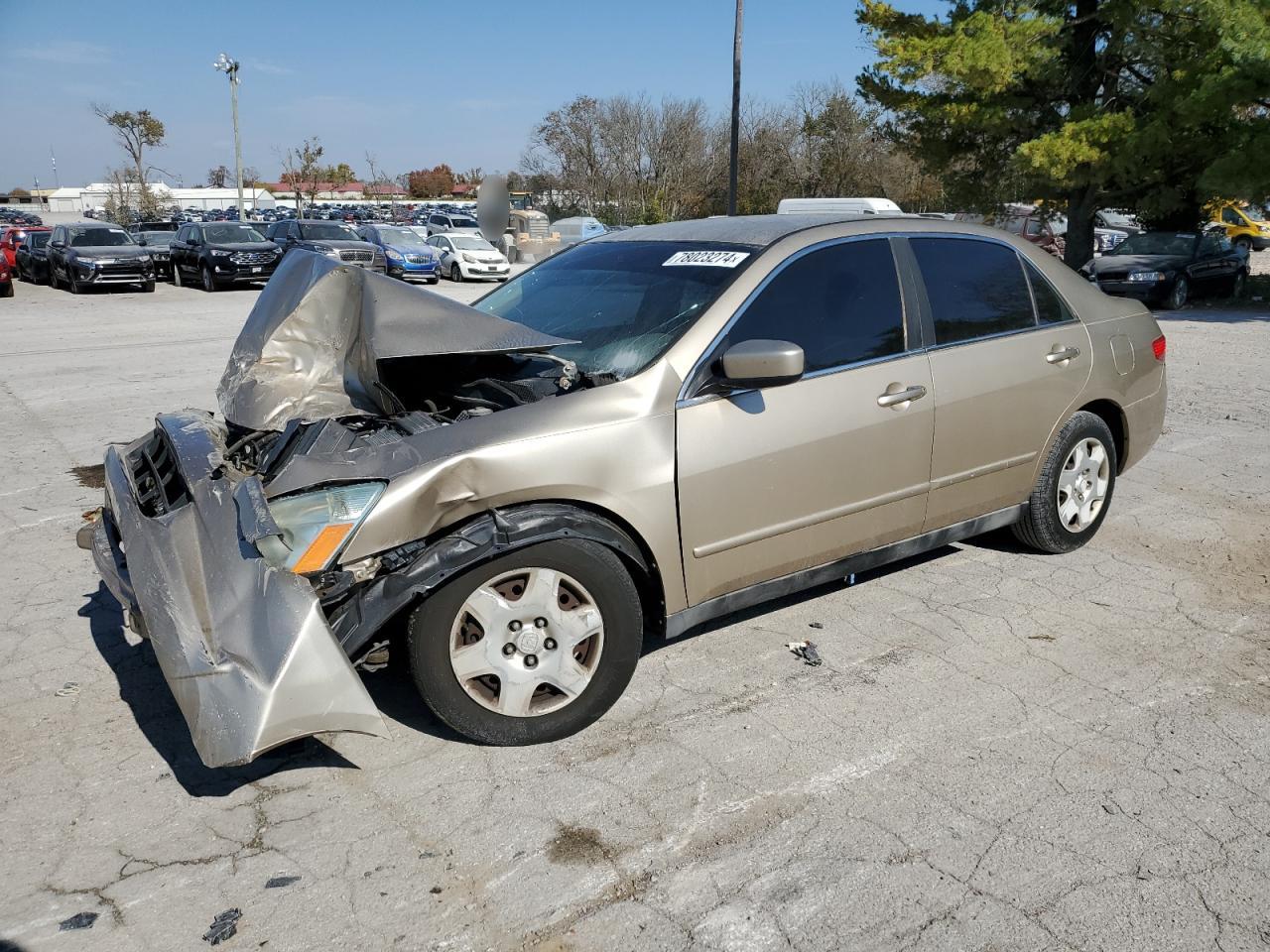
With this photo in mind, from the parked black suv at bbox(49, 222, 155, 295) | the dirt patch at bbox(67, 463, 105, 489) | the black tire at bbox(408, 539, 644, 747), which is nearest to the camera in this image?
the black tire at bbox(408, 539, 644, 747)

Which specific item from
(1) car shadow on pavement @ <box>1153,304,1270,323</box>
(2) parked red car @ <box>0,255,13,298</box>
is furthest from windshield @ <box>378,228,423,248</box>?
(1) car shadow on pavement @ <box>1153,304,1270,323</box>

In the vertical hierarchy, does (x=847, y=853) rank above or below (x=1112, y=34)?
below

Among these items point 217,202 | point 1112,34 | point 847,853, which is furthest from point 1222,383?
point 217,202

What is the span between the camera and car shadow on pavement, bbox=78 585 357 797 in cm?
320

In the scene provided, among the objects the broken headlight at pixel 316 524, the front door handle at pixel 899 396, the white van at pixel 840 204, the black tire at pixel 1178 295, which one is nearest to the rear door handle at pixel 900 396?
the front door handle at pixel 899 396

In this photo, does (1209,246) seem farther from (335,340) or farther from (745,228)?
(335,340)

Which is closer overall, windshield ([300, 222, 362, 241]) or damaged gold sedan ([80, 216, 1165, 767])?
damaged gold sedan ([80, 216, 1165, 767])

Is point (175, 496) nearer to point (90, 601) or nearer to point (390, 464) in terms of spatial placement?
point (390, 464)

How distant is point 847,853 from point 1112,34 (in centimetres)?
2146

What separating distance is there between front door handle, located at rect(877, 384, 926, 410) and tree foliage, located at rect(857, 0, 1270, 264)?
16.2 m

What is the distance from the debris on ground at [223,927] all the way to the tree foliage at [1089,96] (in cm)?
1922

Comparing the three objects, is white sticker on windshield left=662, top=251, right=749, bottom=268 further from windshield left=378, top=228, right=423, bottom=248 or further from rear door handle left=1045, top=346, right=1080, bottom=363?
windshield left=378, top=228, right=423, bottom=248

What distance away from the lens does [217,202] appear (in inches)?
3848

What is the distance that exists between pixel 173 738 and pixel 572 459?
1.70 metres
